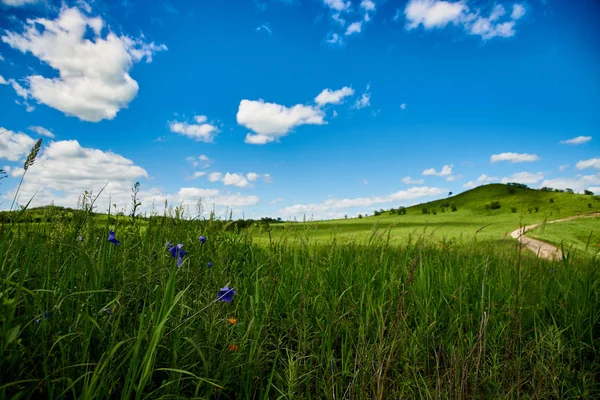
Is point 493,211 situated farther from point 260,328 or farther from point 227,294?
point 227,294

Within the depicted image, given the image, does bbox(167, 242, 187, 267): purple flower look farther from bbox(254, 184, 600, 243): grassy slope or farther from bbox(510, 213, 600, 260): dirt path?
bbox(254, 184, 600, 243): grassy slope

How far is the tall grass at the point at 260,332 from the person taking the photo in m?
1.61

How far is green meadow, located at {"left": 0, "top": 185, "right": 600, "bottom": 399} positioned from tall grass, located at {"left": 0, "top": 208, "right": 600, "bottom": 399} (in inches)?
0.7

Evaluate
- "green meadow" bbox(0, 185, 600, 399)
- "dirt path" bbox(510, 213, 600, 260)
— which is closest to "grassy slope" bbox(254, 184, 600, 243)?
"dirt path" bbox(510, 213, 600, 260)

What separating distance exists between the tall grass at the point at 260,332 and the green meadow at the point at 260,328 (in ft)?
0.06

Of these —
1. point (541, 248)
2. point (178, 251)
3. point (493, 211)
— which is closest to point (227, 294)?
point (178, 251)

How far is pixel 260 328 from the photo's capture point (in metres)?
2.03

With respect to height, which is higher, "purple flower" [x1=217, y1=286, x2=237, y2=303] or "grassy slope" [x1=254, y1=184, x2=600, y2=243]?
"grassy slope" [x1=254, y1=184, x2=600, y2=243]

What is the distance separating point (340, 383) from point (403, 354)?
0.53 m

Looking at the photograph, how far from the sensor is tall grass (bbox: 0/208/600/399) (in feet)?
5.28

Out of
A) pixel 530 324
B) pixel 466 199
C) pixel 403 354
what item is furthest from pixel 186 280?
pixel 466 199

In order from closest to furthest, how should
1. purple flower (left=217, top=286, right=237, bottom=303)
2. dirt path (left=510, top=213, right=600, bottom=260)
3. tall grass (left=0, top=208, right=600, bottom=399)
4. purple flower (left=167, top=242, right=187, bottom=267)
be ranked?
tall grass (left=0, top=208, right=600, bottom=399) < purple flower (left=217, top=286, right=237, bottom=303) < purple flower (left=167, top=242, right=187, bottom=267) < dirt path (left=510, top=213, right=600, bottom=260)

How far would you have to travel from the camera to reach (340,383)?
2180mm

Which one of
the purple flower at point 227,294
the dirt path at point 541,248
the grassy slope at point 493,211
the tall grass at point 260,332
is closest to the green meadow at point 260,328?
the tall grass at point 260,332
